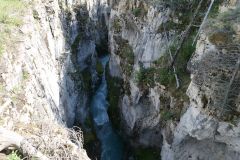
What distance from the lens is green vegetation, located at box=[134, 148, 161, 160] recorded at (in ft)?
82.8

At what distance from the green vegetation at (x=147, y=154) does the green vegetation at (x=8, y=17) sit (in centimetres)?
1235

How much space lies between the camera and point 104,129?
99.1 feet

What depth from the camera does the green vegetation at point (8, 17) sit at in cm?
1766

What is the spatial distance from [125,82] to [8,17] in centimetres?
1142

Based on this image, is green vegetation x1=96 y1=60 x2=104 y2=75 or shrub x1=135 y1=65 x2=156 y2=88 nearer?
shrub x1=135 y1=65 x2=156 y2=88

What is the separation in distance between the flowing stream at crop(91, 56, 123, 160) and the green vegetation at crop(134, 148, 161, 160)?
1755 millimetres

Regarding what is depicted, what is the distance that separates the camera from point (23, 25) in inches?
758

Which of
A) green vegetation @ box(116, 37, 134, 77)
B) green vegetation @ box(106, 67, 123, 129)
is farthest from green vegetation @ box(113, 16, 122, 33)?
green vegetation @ box(106, 67, 123, 129)

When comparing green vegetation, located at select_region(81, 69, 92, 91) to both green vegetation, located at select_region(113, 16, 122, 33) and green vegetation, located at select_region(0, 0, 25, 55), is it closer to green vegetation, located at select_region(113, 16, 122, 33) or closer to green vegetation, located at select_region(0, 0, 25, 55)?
green vegetation, located at select_region(113, 16, 122, 33)

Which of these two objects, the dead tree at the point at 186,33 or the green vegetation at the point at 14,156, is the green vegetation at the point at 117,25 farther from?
the green vegetation at the point at 14,156

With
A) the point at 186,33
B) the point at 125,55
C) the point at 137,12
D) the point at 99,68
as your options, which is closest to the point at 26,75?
the point at 186,33

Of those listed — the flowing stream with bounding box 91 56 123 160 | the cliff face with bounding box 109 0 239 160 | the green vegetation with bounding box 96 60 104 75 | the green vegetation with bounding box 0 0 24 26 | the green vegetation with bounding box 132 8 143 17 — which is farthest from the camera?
the green vegetation with bounding box 96 60 104 75

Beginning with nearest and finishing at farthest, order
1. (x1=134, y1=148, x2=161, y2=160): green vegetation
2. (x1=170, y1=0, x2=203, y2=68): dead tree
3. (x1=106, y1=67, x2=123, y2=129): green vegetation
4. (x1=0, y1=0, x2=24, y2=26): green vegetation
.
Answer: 1. (x1=0, y1=0, x2=24, y2=26): green vegetation
2. (x1=170, y1=0, x2=203, y2=68): dead tree
3. (x1=134, y1=148, x2=161, y2=160): green vegetation
4. (x1=106, y1=67, x2=123, y2=129): green vegetation

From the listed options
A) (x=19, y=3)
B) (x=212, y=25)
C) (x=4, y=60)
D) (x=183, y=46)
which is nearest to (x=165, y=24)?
(x=183, y=46)
